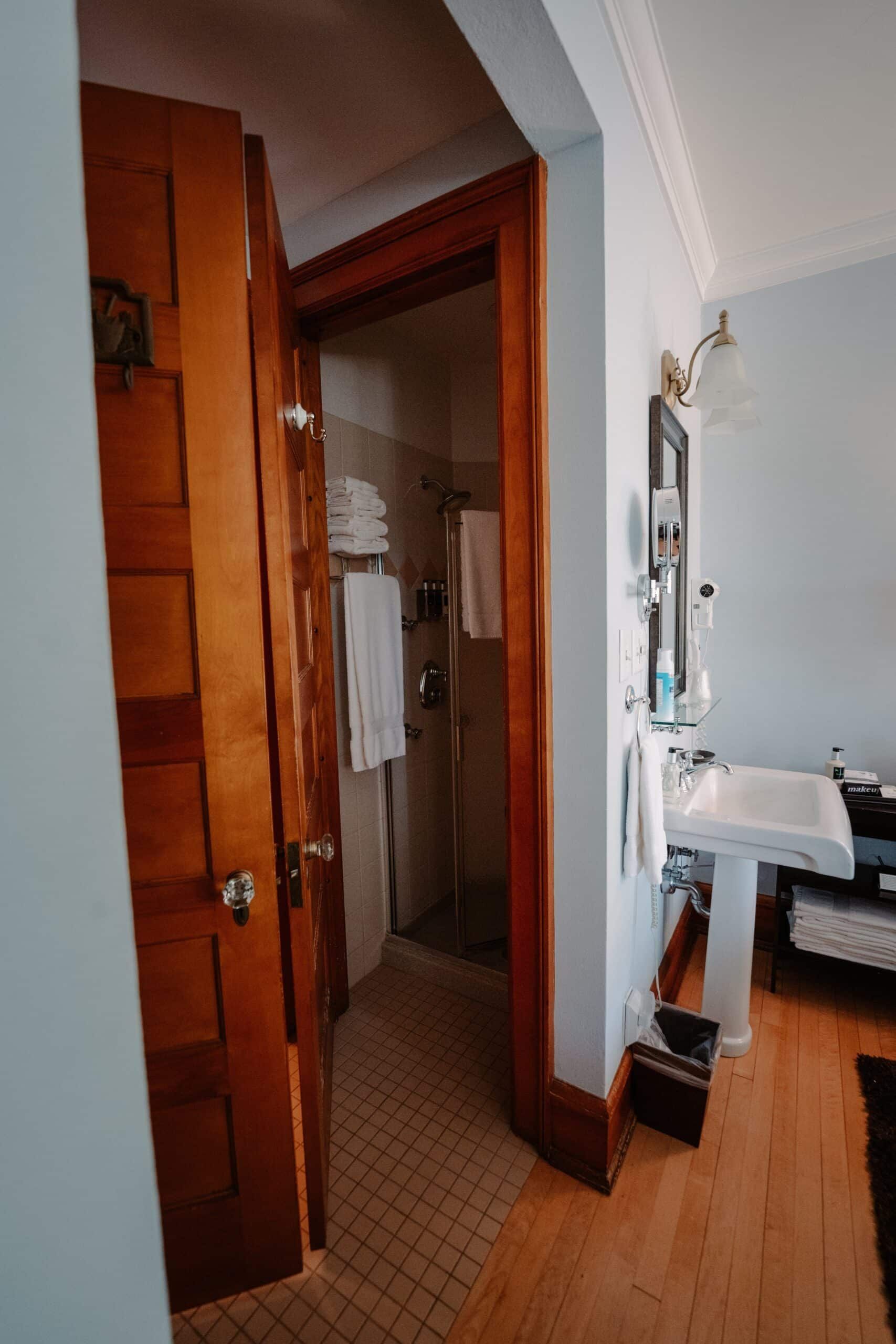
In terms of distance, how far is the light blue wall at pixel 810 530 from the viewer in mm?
2104

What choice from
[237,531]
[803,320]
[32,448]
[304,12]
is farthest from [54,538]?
[803,320]

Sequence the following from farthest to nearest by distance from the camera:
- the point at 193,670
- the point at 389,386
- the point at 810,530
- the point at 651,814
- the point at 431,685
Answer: the point at 431,685, the point at 389,386, the point at 810,530, the point at 651,814, the point at 193,670

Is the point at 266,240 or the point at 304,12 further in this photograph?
the point at 304,12

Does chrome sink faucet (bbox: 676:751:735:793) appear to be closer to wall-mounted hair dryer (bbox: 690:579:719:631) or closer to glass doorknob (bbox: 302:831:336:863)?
wall-mounted hair dryer (bbox: 690:579:719:631)

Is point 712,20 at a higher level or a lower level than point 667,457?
higher

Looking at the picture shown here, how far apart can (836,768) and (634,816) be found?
1.15m

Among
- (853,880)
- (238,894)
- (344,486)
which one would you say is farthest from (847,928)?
(344,486)

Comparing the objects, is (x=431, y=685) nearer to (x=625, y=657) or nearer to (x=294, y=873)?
(x=625, y=657)

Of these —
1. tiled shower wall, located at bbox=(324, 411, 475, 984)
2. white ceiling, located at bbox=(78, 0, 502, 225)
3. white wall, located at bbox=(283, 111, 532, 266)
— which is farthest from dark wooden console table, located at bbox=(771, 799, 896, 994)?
white ceiling, located at bbox=(78, 0, 502, 225)

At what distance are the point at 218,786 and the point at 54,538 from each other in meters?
0.87

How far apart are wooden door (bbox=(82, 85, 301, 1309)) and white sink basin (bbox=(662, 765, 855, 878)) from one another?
3.77 feet

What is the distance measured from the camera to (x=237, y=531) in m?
1.02

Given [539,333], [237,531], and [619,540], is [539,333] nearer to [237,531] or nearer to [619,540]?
[619,540]

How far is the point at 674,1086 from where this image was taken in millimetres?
1482
